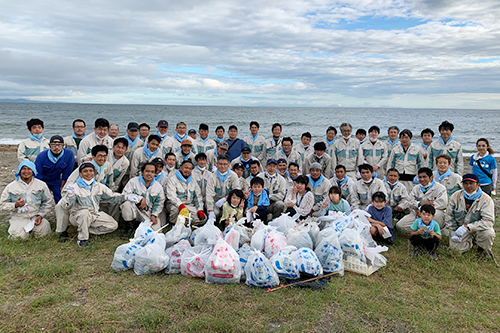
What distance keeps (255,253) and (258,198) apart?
92.2 inches

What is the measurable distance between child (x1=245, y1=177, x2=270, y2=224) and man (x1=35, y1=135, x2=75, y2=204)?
3.58 m

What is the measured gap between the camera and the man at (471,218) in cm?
528

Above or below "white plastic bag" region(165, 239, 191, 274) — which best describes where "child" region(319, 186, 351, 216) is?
above

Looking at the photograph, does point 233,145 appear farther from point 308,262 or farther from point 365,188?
point 308,262

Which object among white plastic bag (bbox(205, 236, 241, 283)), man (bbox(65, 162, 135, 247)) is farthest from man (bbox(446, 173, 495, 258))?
man (bbox(65, 162, 135, 247))

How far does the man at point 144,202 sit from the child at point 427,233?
443cm

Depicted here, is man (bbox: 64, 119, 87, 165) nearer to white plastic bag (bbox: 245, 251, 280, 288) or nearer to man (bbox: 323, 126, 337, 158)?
white plastic bag (bbox: 245, 251, 280, 288)

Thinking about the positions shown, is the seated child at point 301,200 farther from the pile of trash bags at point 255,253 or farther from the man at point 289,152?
the man at point 289,152

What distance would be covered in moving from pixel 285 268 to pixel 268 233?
2.33 feet

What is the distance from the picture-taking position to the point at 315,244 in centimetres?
498

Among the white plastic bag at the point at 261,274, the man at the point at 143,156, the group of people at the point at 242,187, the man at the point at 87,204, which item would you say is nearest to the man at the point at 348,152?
the group of people at the point at 242,187

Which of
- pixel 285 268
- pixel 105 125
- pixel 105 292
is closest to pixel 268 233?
pixel 285 268

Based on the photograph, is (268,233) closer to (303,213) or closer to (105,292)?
(303,213)

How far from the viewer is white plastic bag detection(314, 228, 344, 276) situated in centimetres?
454
